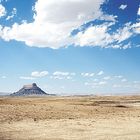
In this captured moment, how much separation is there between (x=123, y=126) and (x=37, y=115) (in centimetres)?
1392

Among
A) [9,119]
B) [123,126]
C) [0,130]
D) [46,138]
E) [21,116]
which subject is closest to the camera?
[46,138]

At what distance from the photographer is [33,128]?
1224 inches

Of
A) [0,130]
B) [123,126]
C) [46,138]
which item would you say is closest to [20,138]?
[46,138]

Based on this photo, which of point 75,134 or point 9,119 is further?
point 9,119

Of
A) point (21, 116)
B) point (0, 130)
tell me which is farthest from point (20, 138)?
point (21, 116)

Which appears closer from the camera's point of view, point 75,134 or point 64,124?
point 75,134

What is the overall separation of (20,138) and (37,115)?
17390 millimetres

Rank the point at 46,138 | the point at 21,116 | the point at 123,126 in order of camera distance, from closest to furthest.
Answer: the point at 46,138, the point at 123,126, the point at 21,116

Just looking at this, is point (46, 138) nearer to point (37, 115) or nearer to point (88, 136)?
point (88, 136)

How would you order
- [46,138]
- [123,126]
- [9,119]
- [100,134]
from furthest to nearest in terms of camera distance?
[9,119], [123,126], [100,134], [46,138]

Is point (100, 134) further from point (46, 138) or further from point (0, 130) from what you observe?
point (0, 130)

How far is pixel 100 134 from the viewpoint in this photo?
1073 inches

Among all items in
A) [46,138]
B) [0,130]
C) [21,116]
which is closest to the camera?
[46,138]

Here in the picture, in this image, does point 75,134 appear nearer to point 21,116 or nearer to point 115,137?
point 115,137
